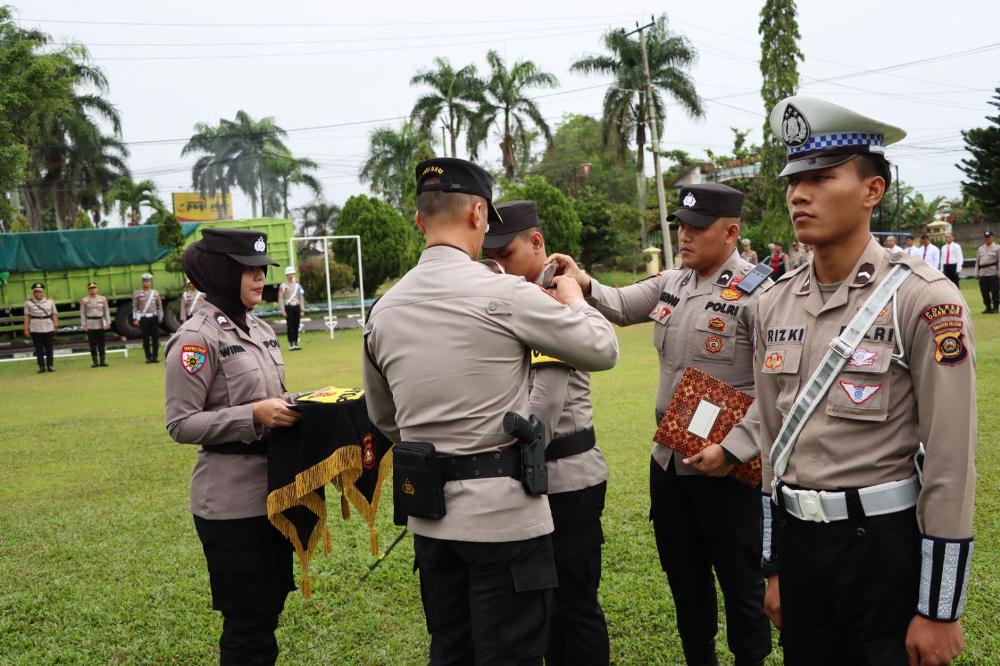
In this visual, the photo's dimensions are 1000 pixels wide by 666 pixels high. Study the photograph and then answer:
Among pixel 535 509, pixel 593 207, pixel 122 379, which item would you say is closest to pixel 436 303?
pixel 535 509

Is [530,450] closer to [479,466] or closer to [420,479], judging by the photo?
[479,466]

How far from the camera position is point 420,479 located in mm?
2238

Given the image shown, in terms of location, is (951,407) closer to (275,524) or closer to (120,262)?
(275,524)

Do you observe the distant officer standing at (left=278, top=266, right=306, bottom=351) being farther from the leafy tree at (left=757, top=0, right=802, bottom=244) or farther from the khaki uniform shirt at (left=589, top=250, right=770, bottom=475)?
the leafy tree at (left=757, top=0, right=802, bottom=244)

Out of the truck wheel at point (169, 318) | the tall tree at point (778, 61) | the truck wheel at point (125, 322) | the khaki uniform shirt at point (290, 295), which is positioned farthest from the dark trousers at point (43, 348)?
the tall tree at point (778, 61)

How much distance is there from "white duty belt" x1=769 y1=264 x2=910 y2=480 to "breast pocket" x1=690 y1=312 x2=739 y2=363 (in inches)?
40.4

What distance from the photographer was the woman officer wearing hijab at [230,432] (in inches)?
117

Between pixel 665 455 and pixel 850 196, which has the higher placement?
pixel 850 196

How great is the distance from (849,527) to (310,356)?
15.1 meters

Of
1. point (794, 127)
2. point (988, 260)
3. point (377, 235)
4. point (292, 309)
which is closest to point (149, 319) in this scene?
point (292, 309)

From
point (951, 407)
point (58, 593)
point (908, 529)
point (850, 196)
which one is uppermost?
point (850, 196)

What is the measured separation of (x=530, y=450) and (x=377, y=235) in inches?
1110

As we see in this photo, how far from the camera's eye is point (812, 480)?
208cm

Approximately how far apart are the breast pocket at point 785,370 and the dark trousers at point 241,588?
1.94m
